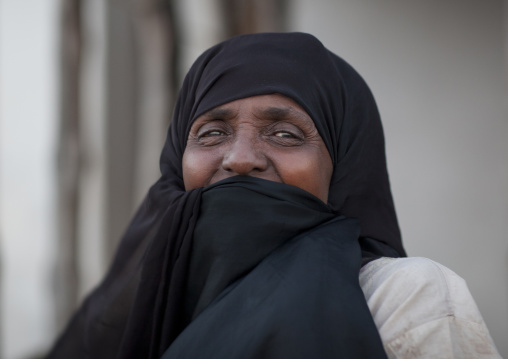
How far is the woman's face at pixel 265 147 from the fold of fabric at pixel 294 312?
23 cm

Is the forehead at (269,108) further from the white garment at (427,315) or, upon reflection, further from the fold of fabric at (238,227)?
the white garment at (427,315)

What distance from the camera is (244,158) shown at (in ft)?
5.87

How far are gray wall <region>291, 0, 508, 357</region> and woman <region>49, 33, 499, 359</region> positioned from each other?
2432 mm

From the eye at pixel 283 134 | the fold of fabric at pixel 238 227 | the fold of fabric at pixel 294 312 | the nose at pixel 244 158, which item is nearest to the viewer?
the fold of fabric at pixel 294 312

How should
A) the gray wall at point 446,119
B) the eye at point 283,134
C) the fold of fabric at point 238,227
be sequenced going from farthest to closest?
the gray wall at point 446,119, the eye at point 283,134, the fold of fabric at point 238,227

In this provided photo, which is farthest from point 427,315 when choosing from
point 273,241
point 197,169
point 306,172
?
point 197,169

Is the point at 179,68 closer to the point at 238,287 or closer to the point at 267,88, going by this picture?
the point at 267,88

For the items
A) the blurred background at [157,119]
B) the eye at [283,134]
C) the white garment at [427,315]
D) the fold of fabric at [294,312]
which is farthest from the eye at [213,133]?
the blurred background at [157,119]

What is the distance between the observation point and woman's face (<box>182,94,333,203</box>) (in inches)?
71.8

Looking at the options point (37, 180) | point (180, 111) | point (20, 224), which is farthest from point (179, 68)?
point (180, 111)

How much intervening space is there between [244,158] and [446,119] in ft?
9.32

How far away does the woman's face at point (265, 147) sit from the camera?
1824 mm

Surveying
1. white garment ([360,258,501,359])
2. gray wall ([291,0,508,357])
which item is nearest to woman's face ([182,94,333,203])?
white garment ([360,258,501,359])

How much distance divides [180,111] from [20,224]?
4.53m
